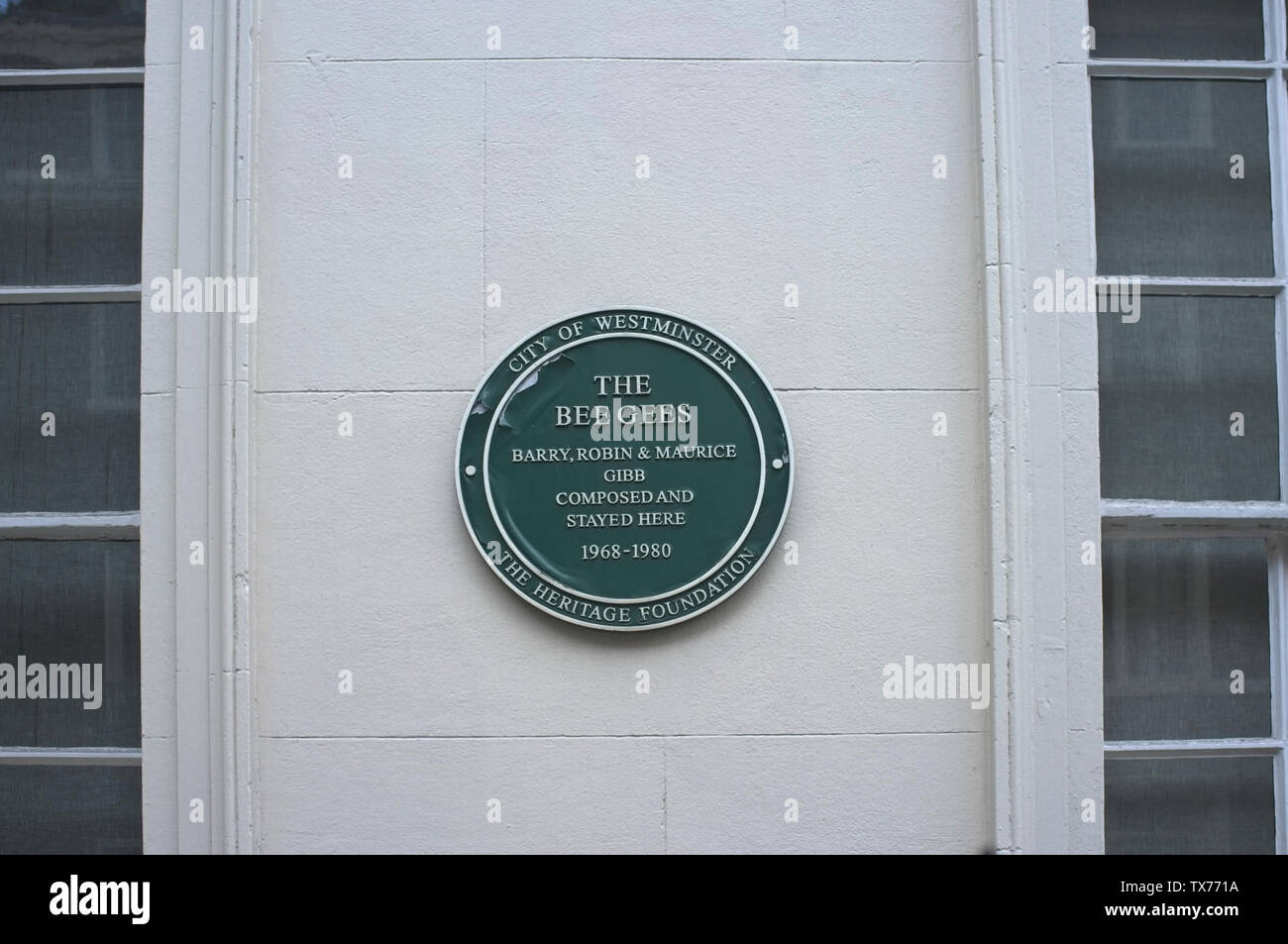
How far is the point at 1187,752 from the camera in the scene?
178 inches

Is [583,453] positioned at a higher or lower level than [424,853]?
higher

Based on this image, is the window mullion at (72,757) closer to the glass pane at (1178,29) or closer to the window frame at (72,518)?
the window frame at (72,518)

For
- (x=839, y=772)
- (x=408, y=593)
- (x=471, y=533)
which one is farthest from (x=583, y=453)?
(x=839, y=772)

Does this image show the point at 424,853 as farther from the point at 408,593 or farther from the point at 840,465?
the point at 840,465

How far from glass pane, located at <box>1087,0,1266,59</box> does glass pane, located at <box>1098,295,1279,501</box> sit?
3.45 feet

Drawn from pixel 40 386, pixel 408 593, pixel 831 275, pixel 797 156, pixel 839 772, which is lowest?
pixel 839 772

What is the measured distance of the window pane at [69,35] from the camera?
4.77 meters

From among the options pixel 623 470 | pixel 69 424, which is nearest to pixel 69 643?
pixel 69 424

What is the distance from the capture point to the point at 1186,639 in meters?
4.59

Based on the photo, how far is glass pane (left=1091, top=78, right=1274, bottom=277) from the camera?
4734 mm

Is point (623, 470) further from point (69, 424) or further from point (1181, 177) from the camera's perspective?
point (1181, 177)

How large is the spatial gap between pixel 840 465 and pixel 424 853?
2.13 meters

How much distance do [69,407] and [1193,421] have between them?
14.9 ft

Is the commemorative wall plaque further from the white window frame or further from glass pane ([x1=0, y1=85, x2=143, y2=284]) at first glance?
glass pane ([x1=0, y1=85, x2=143, y2=284])
